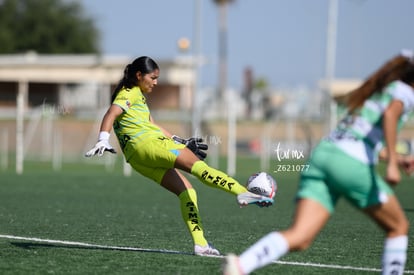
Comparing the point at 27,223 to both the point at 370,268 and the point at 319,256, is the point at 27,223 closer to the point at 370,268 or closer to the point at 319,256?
the point at 319,256

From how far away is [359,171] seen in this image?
6074 millimetres

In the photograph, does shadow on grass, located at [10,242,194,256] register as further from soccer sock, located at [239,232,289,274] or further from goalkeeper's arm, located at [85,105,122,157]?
soccer sock, located at [239,232,289,274]

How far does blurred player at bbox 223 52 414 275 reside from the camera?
6.00 meters

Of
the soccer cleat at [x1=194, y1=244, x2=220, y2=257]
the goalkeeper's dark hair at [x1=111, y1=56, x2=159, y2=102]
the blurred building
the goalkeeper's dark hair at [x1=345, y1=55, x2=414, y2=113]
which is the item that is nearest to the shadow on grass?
the soccer cleat at [x1=194, y1=244, x2=220, y2=257]

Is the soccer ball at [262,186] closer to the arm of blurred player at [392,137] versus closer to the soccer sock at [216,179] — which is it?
the soccer sock at [216,179]

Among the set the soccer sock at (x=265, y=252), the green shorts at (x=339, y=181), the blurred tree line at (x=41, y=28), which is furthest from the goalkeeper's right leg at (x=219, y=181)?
the blurred tree line at (x=41, y=28)

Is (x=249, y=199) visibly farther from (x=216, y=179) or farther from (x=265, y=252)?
(x=265, y=252)

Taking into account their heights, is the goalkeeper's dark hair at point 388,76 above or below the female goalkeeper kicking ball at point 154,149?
above

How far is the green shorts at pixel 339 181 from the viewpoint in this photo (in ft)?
19.9

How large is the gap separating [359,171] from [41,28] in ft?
219

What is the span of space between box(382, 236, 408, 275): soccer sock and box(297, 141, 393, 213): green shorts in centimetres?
37

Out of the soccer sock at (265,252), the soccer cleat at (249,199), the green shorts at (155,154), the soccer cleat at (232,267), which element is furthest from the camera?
the green shorts at (155,154)

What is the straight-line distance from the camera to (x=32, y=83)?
177 feet

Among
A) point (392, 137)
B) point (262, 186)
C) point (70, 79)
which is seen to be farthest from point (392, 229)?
point (70, 79)
